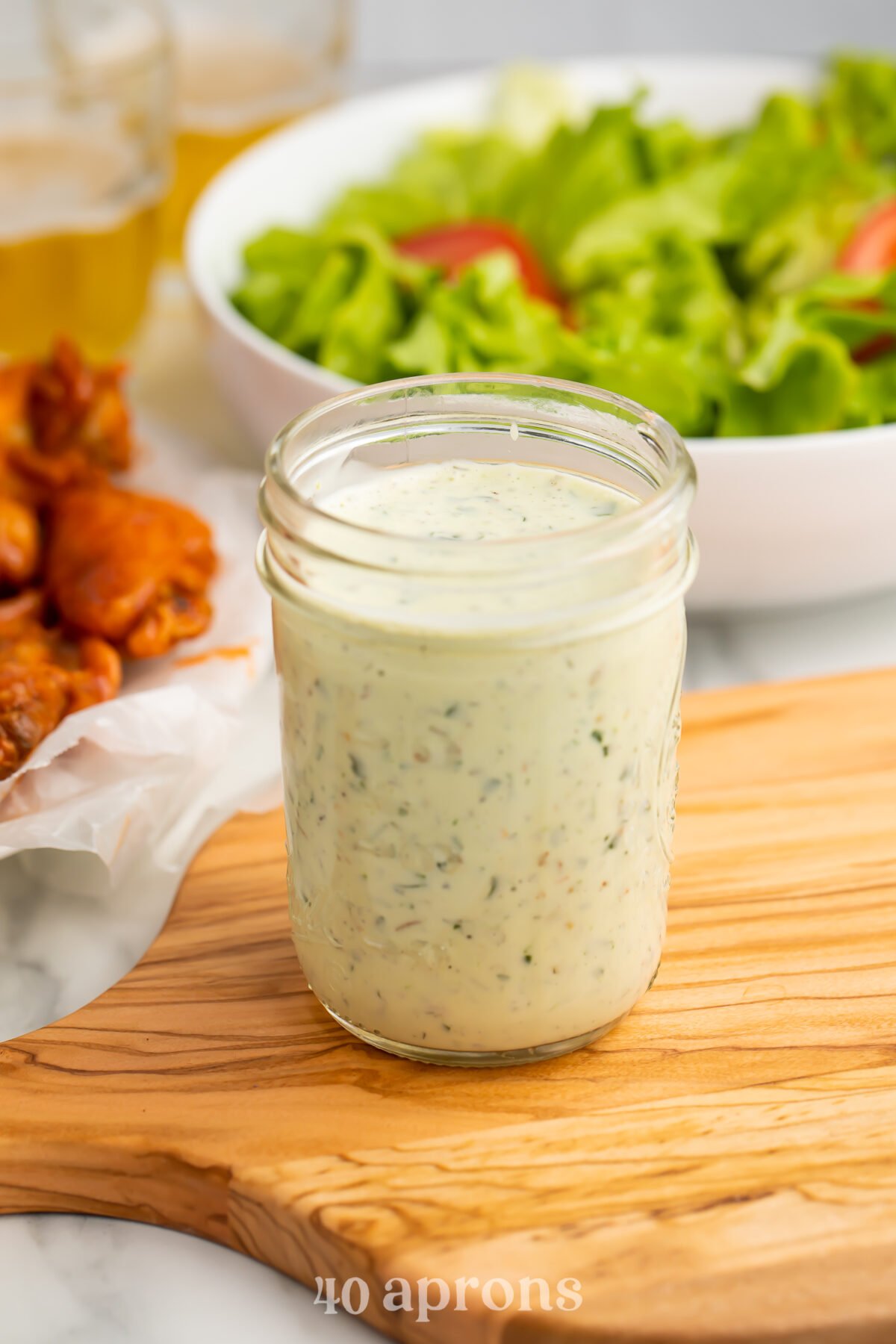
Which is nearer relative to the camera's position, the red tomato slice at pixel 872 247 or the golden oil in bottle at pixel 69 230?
the red tomato slice at pixel 872 247

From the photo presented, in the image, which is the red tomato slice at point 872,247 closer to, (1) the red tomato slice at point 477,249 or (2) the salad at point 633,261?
(2) the salad at point 633,261

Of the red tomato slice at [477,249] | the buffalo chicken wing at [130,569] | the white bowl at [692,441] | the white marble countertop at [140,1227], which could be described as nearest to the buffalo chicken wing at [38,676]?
the buffalo chicken wing at [130,569]

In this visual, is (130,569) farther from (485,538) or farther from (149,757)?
(485,538)

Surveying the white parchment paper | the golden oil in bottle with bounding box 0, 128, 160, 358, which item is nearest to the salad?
the golden oil in bottle with bounding box 0, 128, 160, 358

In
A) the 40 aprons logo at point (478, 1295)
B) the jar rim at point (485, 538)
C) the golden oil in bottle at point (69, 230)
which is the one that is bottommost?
the 40 aprons logo at point (478, 1295)

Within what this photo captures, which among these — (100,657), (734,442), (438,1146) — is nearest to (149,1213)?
(438,1146)

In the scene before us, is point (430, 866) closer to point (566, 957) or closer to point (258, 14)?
point (566, 957)
